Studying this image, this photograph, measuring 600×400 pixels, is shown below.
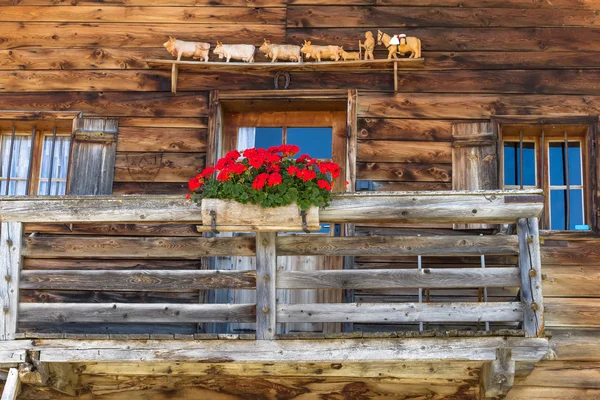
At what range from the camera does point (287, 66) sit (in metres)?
8.65

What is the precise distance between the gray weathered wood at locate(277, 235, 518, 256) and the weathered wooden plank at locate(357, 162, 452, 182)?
5.59ft

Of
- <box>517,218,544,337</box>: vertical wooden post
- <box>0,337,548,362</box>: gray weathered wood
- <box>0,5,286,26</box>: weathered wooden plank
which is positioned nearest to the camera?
<box>517,218,544,337</box>: vertical wooden post

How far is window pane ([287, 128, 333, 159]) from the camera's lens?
8.81 meters

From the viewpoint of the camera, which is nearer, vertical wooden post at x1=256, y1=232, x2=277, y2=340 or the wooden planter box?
the wooden planter box

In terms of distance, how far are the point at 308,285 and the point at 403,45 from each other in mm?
3042

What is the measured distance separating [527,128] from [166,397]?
4347 millimetres

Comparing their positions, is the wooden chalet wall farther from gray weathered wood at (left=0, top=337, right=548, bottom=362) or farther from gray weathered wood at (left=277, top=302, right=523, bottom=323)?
gray weathered wood at (left=277, top=302, right=523, bottom=323)

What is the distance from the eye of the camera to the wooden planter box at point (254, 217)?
21.3 feet

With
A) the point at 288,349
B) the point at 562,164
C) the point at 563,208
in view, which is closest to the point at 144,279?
the point at 288,349

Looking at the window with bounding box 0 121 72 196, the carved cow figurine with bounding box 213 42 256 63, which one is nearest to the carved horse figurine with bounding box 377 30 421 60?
the carved cow figurine with bounding box 213 42 256 63

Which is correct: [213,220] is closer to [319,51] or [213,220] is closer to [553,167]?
[319,51]

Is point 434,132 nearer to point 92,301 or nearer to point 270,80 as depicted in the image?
point 270,80

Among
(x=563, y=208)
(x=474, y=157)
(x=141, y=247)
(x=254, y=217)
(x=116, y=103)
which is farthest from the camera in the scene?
(x=116, y=103)

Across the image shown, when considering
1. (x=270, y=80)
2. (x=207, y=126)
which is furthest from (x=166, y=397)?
(x=270, y=80)
